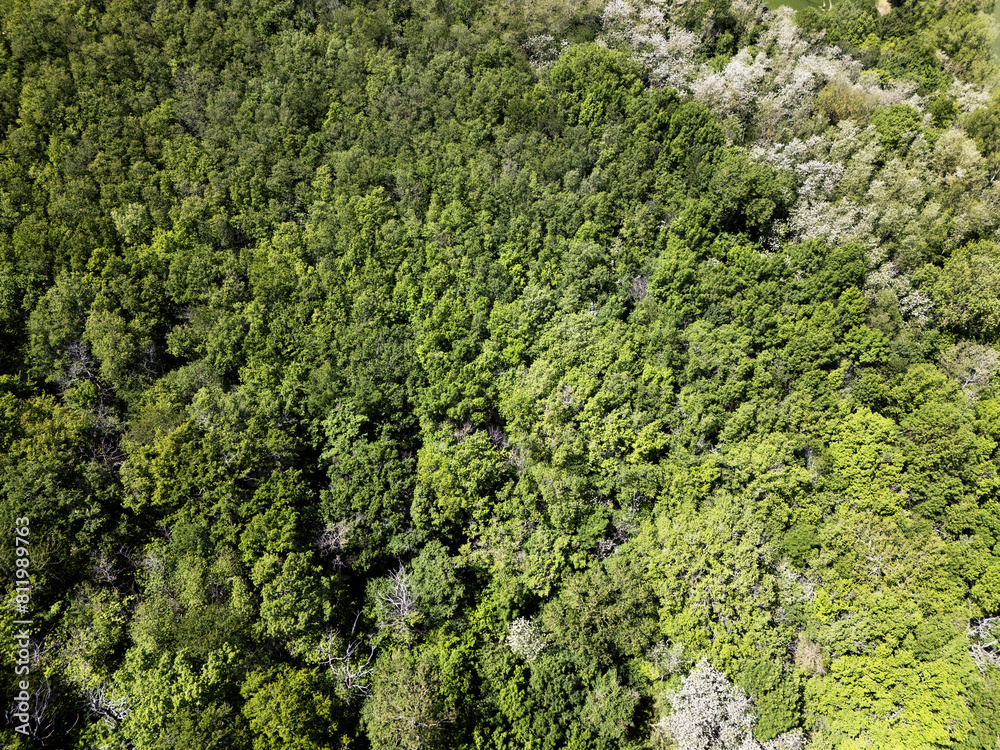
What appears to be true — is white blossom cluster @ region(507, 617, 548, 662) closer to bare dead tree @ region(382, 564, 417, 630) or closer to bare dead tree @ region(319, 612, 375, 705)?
bare dead tree @ region(382, 564, 417, 630)

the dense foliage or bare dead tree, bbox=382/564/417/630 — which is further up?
the dense foliage

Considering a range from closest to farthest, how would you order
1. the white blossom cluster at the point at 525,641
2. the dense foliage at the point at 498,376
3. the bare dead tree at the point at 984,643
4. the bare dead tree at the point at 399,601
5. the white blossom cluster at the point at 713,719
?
the white blossom cluster at the point at 713,719 < the dense foliage at the point at 498,376 < the bare dead tree at the point at 984,643 < the white blossom cluster at the point at 525,641 < the bare dead tree at the point at 399,601

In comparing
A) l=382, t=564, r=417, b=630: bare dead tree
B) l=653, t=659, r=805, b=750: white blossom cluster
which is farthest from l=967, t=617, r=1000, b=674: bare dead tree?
l=382, t=564, r=417, b=630: bare dead tree

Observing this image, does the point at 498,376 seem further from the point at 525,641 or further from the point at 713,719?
the point at 713,719

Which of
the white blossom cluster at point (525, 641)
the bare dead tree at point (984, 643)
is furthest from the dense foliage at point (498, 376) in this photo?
the bare dead tree at point (984, 643)

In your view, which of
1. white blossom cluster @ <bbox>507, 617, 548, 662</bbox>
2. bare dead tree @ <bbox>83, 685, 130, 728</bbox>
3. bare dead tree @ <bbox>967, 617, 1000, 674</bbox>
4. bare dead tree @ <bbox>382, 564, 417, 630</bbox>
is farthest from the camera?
bare dead tree @ <bbox>382, 564, 417, 630</bbox>

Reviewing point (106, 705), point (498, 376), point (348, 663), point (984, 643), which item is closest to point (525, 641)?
point (348, 663)

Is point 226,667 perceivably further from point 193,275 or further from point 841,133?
point 841,133

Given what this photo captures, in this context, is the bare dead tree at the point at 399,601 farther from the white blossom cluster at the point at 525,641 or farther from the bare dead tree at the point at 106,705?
the bare dead tree at the point at 106,705
